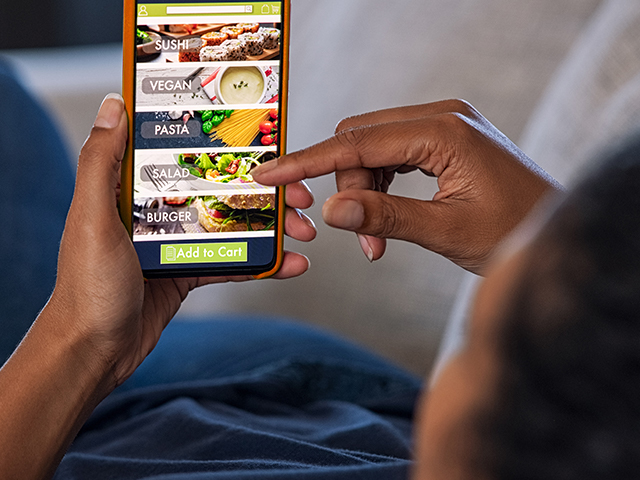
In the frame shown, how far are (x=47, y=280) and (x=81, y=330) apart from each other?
36cm

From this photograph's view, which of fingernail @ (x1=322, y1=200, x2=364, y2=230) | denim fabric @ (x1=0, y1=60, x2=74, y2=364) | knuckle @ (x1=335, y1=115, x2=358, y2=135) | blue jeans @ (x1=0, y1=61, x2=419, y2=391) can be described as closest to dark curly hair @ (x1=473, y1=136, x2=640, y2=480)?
fingernail @ (x1=322, y1=200, x2=364, y2=230)

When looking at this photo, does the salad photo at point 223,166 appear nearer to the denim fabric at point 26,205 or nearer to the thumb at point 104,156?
the thumb at point 104,156

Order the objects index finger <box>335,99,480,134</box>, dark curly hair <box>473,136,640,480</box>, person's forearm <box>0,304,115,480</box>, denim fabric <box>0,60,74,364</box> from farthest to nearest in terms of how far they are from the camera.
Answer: denim fabric <box>0,60,74,364</box> < index finger <box>335,99,480,134</box> < person's forearm <box>0,304,115,480</box> < dark curly hair <box>473,136,640,480</box>

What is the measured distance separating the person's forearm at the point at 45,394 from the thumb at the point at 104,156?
4.5 inches

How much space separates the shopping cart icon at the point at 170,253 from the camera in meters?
0.61

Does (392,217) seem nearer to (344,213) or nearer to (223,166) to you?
(344,213)

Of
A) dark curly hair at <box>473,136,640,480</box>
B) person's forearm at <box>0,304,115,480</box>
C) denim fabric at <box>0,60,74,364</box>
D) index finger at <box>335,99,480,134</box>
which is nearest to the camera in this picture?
dark curly hair at <box>473,136,640,480</box>

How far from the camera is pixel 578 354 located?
0.48 feet

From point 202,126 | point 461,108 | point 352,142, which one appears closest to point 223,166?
point 202,126

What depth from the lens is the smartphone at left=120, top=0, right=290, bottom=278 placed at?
596mm

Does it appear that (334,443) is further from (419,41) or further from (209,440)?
(419,41)

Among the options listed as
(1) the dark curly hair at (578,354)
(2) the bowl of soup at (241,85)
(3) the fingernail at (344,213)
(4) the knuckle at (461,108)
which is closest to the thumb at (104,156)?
(2) the bowl of soup at (241,85)

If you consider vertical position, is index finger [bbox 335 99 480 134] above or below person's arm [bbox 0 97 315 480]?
above

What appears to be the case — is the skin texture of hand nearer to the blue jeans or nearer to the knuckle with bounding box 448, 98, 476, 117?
the knuckle with bounding box 448, 98, 476, 117
